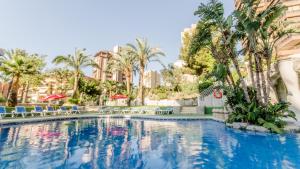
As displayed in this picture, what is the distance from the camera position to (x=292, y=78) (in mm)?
12445

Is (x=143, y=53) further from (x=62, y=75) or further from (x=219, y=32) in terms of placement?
(x=62, y=75)

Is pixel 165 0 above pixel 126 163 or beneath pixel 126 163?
above

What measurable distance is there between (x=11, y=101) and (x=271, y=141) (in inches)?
1010

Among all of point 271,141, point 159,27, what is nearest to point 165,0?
point 159,27

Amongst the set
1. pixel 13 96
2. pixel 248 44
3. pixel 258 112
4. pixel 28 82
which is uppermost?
pixel 28 82

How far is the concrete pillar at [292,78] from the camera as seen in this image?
40.4ft

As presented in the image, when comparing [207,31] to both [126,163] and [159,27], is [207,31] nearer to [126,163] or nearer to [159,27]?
[126,163]

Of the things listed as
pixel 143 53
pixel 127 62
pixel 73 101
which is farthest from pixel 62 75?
pixel 143 53

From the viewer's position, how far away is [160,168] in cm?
460

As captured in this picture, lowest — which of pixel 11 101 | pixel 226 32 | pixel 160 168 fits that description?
pixel 160 168

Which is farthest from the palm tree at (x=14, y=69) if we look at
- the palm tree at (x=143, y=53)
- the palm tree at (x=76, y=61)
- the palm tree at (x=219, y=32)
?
the palm tree at (x=219, y=32)

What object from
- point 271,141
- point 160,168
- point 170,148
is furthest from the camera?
point 271,141

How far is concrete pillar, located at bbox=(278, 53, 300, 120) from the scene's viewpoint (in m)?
12.3

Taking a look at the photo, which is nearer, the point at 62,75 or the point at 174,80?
the point at 174,80
